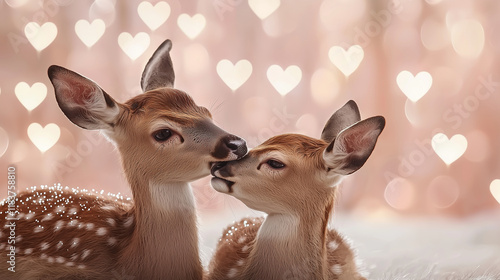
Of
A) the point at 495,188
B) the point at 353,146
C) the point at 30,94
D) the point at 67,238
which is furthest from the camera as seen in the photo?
the point at 495,188

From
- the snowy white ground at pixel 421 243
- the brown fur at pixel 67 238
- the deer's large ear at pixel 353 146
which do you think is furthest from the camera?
the snowy white ground at pixel 421 243

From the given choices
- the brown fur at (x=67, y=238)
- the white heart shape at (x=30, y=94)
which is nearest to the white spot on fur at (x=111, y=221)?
the brown fur at (x=67, y=238)

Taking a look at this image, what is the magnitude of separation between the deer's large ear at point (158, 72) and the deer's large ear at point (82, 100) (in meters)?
0.11

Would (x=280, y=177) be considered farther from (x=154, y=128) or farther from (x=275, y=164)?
(x=154, y=128)

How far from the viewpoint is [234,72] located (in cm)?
118

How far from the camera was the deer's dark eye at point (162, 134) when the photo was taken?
2.82 ft

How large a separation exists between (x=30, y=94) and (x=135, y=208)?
1.26 feet

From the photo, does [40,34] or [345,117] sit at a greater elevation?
[40,34]

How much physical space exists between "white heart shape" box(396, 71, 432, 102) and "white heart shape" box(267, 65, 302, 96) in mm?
213

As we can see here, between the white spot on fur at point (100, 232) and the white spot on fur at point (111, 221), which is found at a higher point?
the white spot on fur at point (111, 221)

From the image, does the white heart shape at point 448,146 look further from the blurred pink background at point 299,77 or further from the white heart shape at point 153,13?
the white heart shape at point 153,13

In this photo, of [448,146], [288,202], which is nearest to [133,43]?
[288,202]

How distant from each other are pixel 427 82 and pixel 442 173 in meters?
0.20

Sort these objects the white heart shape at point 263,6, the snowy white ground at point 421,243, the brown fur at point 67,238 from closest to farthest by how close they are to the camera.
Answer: the brown fur at point 67,238, the snowy white ground at point 421,243, the white heart shape at point 263,6
